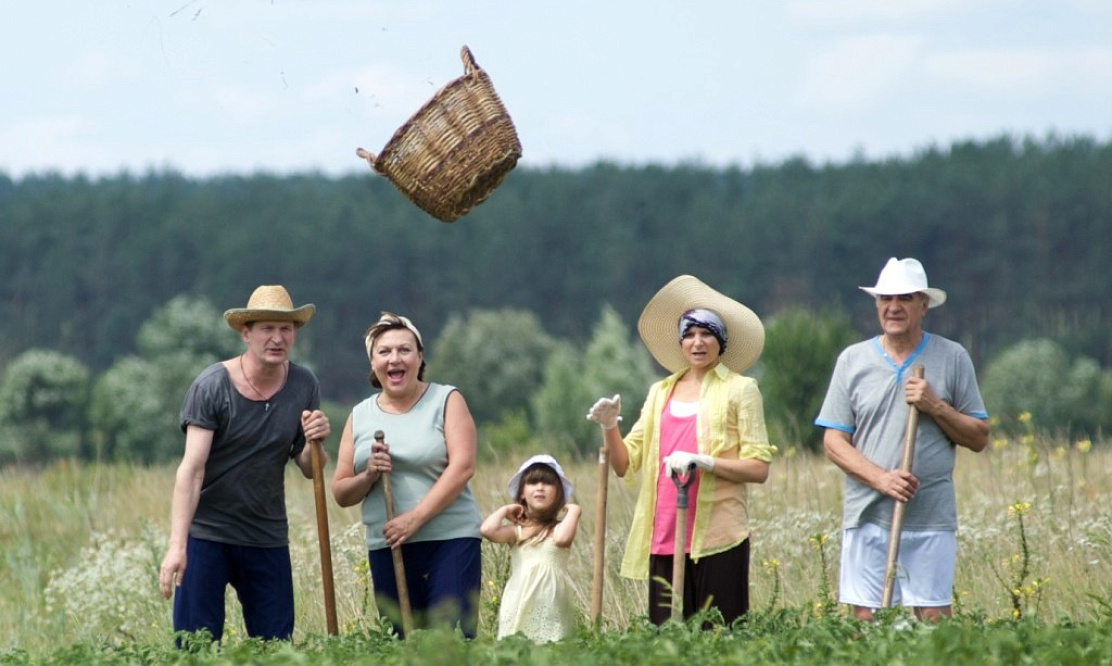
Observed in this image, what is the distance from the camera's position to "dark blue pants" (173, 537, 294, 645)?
696 centimetres

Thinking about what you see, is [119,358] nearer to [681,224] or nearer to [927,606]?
[681,224]

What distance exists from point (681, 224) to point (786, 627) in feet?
289

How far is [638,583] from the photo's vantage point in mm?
8602

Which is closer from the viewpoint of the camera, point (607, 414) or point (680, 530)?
point (680, 530)

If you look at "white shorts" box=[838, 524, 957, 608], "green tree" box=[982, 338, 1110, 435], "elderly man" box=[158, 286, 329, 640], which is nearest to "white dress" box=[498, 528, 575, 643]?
"elderly man" box=[158, 286, 329, 640]

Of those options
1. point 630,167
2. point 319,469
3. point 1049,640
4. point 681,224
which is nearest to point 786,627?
point 1049,640

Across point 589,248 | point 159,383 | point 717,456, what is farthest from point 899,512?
point 589,248

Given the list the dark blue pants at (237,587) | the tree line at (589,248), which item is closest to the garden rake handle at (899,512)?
the dark blue pants at (237,587)

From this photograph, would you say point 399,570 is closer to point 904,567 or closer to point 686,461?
point 686,461

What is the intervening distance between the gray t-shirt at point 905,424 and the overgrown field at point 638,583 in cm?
39

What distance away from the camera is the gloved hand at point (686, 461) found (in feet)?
21.6

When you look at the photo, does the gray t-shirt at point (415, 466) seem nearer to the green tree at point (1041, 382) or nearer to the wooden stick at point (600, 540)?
the wooden stick at point (600, 540)

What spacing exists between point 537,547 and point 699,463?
75 cm

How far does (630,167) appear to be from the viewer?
10175 centimetres
